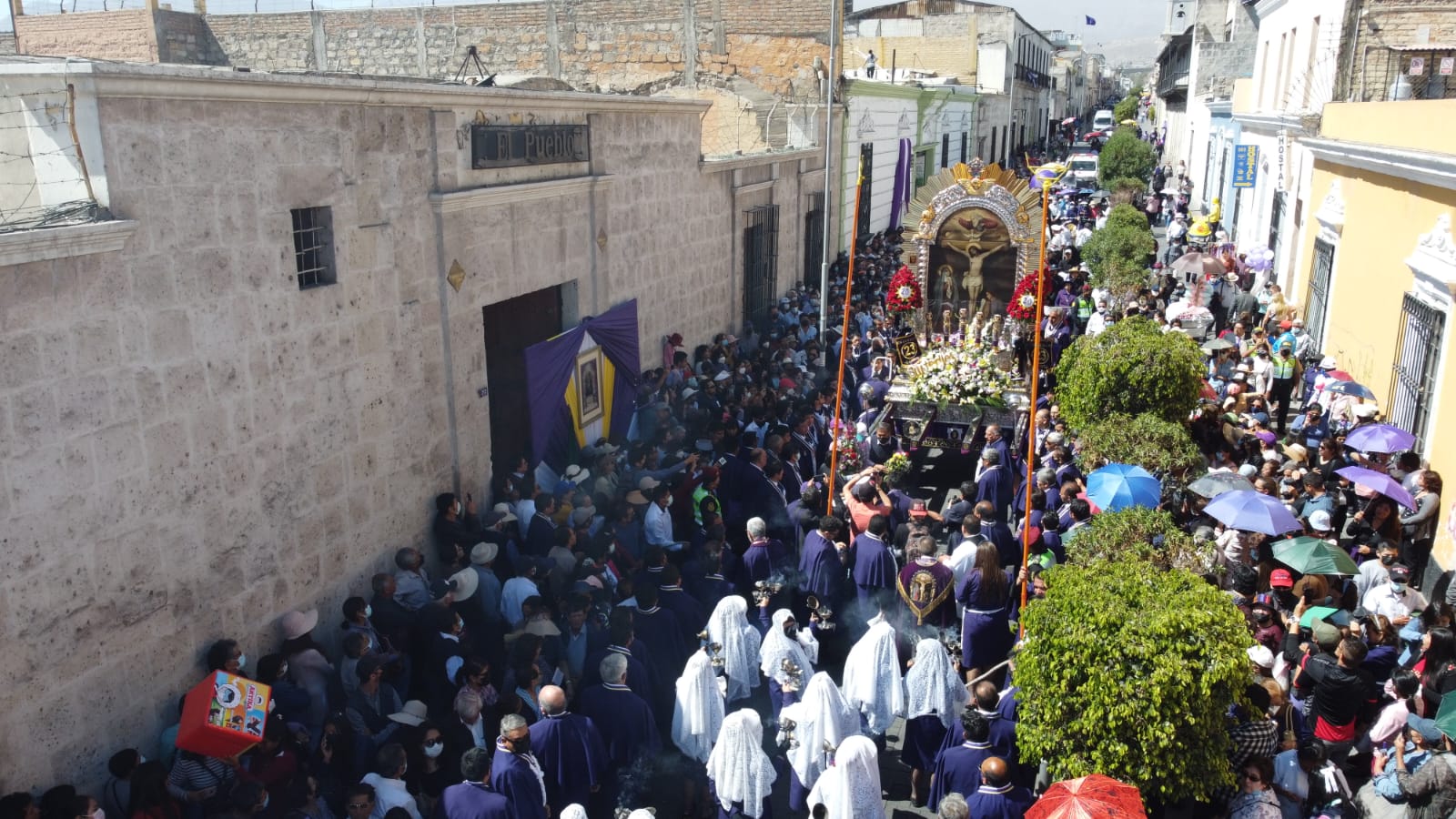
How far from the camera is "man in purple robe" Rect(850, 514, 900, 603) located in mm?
8922

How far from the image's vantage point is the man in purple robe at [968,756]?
21.1 feet

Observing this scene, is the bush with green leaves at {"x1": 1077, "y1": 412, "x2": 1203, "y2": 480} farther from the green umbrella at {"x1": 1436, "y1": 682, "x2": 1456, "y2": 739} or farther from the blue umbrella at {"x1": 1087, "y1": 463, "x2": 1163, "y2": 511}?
the green umbrella at {"x1": 1436, "y1": 682, "x2": 1456, "y2": 739}

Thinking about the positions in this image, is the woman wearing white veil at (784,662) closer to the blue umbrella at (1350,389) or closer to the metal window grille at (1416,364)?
the metal window grille at (1416,364)

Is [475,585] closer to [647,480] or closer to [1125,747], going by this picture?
[647,480]

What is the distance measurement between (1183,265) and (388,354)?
46.1 ft

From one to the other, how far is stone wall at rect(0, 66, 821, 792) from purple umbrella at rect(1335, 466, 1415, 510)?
764cm

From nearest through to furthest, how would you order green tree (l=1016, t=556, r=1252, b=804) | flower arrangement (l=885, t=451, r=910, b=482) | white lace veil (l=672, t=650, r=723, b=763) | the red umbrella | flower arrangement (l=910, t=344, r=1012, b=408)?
1. the red umbrella
2. green tree (l=1016, t=556, r=1252, b=804)
3. white lace veil (l=672, t=650, r=723, b=763)
4. flower arrangement (l=885, t=451, r=910, b=482)
5. flower arrangement (l=910, t=344, r=1012, b=408)

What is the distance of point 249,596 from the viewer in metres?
7.67

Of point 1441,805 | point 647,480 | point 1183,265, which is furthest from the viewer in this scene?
point 1183,265

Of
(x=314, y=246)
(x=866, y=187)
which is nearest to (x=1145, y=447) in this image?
(x=314, y=246)

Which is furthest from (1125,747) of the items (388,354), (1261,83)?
(1261,83)

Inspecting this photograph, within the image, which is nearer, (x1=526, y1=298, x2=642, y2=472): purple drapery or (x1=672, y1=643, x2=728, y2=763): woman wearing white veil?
(x1=672, y1=643, x2=728, y2=763): woman wearing white veil

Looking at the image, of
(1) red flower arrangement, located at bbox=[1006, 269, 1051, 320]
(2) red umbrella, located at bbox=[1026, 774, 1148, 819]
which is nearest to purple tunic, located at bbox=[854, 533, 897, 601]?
(2) red umbrella, located at bbox=[1026, 774, 1148, 819]

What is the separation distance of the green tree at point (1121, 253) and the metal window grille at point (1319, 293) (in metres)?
2.64
